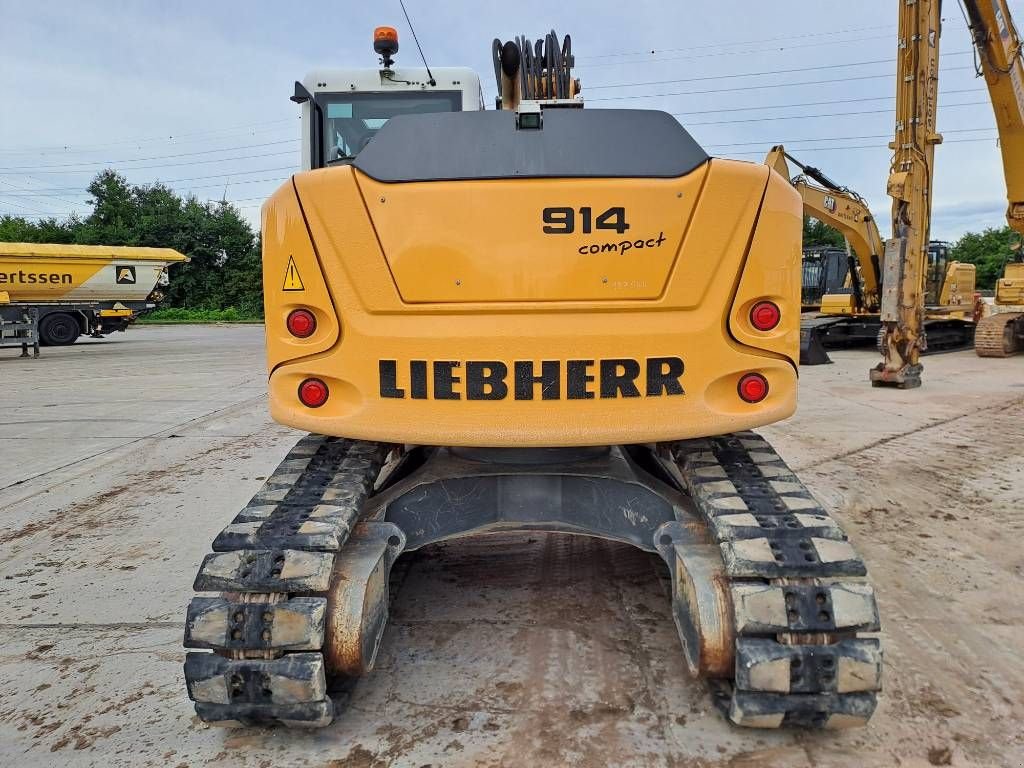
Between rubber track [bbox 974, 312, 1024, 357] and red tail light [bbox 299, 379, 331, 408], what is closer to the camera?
red tail light [bbox 299, 379, 331, 408]

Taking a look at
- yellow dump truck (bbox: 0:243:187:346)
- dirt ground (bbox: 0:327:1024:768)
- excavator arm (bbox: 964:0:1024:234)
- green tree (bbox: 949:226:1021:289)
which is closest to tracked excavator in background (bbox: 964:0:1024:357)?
excavator arm (bbox: 964:0:1024:234)

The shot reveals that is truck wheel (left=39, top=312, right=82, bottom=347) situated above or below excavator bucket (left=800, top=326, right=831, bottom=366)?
above

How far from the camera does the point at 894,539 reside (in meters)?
3.97

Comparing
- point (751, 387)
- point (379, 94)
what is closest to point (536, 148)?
point (751, 387)

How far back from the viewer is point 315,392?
7.88 feet

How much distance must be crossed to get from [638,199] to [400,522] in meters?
1.37

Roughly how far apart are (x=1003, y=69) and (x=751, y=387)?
36.3 ft

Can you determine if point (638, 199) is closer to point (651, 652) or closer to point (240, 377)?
point (651, 652)

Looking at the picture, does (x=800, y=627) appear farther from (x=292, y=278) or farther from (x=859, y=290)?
(x=859, y=290)

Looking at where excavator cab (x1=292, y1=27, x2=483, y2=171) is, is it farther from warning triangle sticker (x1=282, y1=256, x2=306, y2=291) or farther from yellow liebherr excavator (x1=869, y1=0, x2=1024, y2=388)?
yellow liebherr excavator (x1=869, y1=0, x2=1024, y2=388)

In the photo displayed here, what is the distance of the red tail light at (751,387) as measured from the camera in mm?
2379

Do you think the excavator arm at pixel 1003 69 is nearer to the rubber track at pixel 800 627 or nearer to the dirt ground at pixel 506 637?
the dirt ground at pixel 506 637

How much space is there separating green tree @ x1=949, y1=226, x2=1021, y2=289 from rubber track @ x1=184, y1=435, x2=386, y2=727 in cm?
5413

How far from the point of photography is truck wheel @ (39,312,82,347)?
2005cm
